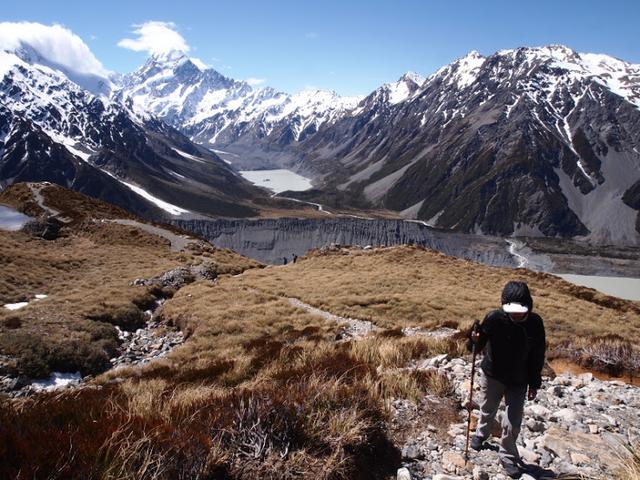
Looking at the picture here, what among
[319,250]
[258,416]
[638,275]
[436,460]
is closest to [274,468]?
[258,416]

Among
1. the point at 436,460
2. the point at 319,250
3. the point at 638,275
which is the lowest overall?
the point at 638,275

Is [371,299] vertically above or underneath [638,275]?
above

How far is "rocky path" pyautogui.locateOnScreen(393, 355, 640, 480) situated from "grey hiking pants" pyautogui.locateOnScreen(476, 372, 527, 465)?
0.24 meters

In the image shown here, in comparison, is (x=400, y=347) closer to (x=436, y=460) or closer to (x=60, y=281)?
(x=436, y=460)

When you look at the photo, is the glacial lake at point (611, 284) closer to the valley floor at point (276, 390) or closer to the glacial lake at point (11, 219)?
the valley floor at point (276, 390)

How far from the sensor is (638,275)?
148500 millimetres

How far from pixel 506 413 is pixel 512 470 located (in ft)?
2.38

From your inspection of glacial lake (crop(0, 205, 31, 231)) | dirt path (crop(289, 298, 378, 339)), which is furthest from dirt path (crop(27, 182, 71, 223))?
dirt path (crop(289, 298, 378, 339))

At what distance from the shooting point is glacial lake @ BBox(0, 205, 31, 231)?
4841 centimetres

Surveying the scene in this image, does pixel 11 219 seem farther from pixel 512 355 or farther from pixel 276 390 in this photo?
pixel 512 355

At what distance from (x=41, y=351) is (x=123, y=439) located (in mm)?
12699

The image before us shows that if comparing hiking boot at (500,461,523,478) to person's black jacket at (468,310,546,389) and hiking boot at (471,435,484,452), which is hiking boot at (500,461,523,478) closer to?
hiking boot at (471,435,484,452)

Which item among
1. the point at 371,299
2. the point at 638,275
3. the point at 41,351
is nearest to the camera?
A: the point at 41,351

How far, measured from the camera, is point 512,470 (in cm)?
573
